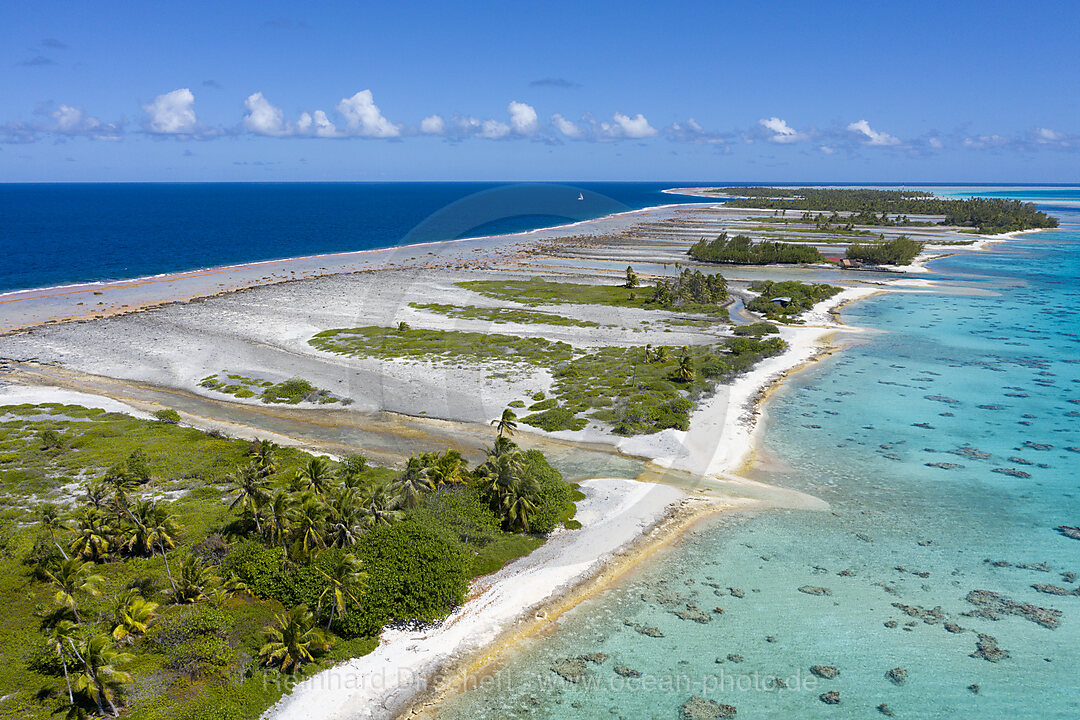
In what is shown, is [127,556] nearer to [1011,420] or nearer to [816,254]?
[1011,420]

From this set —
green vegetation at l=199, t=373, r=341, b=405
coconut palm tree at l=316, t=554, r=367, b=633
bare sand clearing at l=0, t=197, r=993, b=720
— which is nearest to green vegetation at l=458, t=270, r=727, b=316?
bare sand clearing at l=0, t=197, r=993, b=720

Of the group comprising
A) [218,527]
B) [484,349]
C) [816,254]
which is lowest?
[218,527]

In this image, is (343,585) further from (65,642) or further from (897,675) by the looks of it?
(897,675)

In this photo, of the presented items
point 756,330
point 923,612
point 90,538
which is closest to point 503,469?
point 90,538

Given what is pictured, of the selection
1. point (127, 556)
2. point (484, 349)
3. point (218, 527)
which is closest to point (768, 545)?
point (218, 527)

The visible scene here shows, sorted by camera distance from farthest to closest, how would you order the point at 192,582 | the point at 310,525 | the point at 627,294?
the point at 627,294 < the point at 310,525 < the point at 192,582

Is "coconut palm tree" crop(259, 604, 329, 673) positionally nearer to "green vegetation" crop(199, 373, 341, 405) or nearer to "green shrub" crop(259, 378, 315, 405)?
"green vegetation" crop(199, 373, 341, 405)
